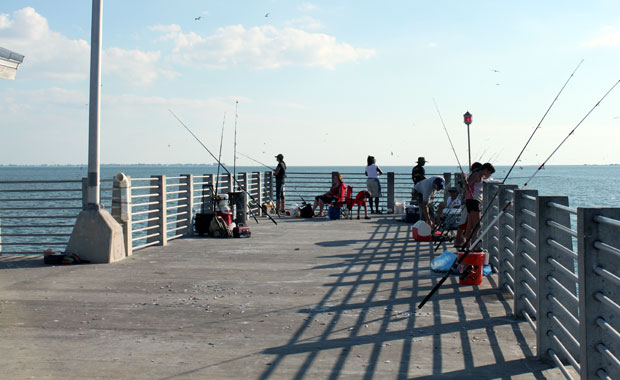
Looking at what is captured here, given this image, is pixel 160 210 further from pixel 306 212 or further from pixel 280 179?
pixel 280 179

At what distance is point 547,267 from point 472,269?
3.00m

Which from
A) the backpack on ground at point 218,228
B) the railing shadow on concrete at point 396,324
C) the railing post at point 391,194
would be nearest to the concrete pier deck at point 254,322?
the railing shadow on concrete at point 396,324

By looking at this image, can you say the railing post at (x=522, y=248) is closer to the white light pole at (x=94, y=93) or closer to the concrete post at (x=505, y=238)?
the concrete post at (x=505, y=238)

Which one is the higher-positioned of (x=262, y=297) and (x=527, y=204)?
(x=527, y=204)

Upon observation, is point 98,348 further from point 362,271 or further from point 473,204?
point 473,204

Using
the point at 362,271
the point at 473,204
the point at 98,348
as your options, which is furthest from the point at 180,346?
the point at 473,204

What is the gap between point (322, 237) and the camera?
45.1 feet

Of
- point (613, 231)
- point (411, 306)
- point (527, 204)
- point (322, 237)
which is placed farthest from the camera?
point (322, 237)

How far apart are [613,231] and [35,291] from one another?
6342 millimetres

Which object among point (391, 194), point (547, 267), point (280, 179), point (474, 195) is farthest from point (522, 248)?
point (391, 194)

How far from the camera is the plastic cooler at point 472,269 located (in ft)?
26.1

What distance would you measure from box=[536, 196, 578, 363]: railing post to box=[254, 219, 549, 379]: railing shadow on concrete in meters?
0.20

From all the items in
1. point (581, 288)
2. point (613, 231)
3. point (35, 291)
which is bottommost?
point (35, 291)

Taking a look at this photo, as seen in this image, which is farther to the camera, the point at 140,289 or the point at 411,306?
the point at 140,289
